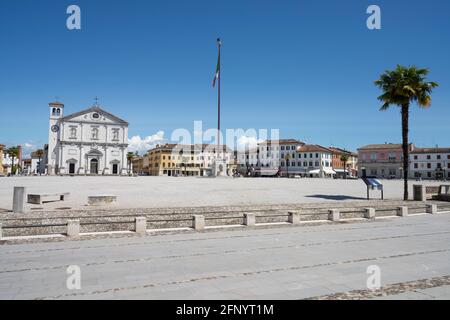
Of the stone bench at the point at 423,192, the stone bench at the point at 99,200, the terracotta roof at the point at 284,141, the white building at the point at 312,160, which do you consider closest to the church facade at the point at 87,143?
the terracotta roof at the point at 284,141

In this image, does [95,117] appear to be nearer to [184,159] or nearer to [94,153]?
[94,153]

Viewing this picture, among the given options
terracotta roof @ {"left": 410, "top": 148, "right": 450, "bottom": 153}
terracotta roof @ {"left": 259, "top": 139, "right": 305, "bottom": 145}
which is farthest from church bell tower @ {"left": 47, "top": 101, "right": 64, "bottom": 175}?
terracotta roof @ {"left": 410, "top": 148, "right": 450, "bottom": 153}

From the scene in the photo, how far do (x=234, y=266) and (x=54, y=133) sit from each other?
88640 mm

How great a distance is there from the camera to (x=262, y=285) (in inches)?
239

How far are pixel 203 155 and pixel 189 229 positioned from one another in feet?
352

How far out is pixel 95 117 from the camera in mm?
85625

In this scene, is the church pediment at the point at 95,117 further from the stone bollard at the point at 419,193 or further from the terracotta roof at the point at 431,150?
the terracotta roof at the point at 431,150

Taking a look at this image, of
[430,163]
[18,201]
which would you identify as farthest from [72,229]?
[430,163]

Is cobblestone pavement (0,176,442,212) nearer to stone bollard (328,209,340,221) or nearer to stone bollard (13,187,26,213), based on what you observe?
stone bollard (13,187,26,213)

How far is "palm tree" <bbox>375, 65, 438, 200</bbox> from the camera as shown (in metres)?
22.7

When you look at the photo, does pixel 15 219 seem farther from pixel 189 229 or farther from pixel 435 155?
pixel 435 155

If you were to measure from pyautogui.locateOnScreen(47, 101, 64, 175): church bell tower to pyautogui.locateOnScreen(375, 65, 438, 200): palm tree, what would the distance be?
7740cm

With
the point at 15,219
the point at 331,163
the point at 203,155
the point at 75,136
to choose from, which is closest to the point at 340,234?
the point at 15,219

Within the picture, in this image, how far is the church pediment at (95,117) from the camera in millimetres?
83269
